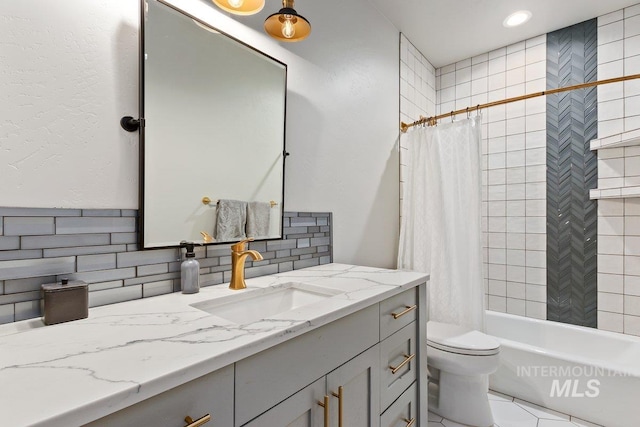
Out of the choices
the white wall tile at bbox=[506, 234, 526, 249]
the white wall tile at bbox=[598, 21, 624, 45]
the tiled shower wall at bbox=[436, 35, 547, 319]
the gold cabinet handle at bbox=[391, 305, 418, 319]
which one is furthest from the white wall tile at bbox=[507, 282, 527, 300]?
the white wall tile at bbox=[598, 21, 624, 45]

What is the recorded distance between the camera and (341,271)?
5.15ft

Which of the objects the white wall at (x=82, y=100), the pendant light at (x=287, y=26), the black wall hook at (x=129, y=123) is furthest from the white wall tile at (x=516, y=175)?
the black wall hook at (x=129, y=123)

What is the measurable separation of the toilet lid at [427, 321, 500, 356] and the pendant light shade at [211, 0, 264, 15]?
182 cm

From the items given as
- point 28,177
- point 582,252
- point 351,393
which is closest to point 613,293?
point 582,252

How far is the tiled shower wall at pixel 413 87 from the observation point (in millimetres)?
2549

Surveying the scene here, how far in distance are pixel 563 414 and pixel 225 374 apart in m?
2.17

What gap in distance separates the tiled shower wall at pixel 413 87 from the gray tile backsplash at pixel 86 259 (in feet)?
6.13

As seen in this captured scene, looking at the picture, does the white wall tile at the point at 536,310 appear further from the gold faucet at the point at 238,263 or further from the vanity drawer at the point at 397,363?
the gold faucet at the point at 238,263

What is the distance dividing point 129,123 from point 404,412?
4.83ft

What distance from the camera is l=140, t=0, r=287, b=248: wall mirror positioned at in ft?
3.51

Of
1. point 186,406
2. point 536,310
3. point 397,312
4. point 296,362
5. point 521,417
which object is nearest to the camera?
point 186,406

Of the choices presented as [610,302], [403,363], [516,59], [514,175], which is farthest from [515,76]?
[403,363]

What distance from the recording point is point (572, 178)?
2.43 m

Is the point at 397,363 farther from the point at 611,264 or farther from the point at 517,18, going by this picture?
the point at 517,18
